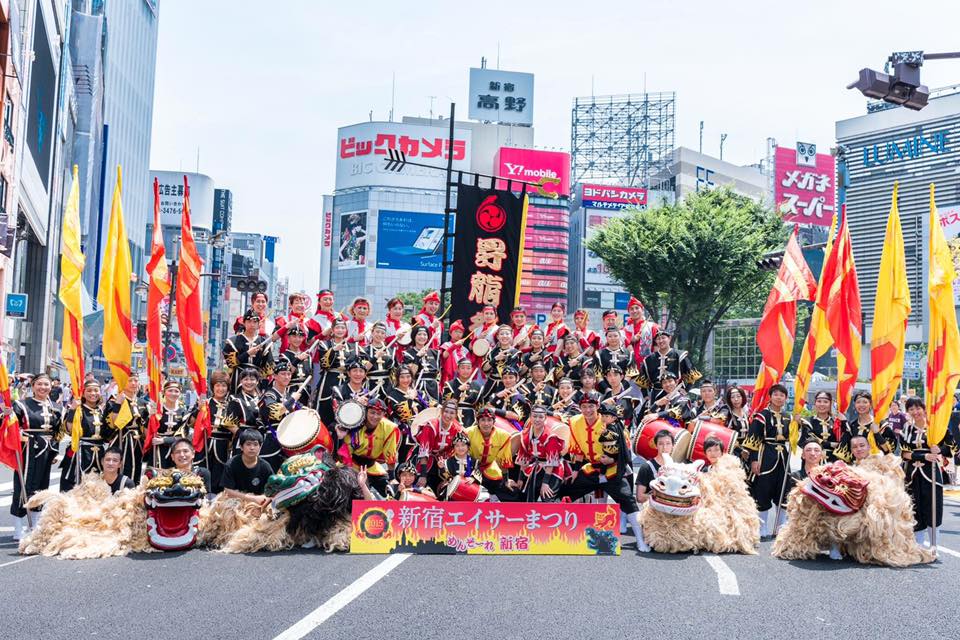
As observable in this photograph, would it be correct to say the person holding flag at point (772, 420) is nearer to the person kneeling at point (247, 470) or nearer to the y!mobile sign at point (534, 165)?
the person kneeling at point (247, 470)

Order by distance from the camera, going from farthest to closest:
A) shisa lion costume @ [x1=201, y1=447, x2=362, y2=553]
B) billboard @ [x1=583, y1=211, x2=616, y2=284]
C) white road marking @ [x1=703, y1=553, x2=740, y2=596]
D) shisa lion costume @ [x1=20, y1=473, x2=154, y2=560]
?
billboard @ [x1=583, y1=211, x2=616, y2=284] → shisa lion costume @ [x1=201, y1=447, x2=362, y2=553] → shisa lion costume @ [x1=20, y1=473, x2=154, y2=560] → white road marking @ [x1=703, y1=553, x2=740, y2=596]

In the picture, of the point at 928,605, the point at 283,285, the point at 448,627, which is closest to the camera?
the point at 448,627

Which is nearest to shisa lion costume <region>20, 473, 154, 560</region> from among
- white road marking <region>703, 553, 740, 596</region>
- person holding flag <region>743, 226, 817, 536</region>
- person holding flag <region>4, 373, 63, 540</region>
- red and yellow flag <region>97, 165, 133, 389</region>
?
person holding flag <region>4, 373, 63, 540</region>

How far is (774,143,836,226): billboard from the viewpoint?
71.2 metres

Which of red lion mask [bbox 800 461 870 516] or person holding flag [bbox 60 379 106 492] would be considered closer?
red lion mask [bbox 800 461 870 516]

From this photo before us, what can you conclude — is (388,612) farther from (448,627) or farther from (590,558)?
(590,558)

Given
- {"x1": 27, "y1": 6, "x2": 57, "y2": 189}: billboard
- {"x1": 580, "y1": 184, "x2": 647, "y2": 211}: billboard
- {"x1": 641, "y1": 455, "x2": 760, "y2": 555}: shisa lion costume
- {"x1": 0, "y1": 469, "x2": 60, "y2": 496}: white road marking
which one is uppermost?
{"x1": 580, "y1": 184, "x2": 647, "y2": 211}: billboard

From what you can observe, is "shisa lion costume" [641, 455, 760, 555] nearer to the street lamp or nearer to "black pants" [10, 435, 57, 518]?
the street lamp

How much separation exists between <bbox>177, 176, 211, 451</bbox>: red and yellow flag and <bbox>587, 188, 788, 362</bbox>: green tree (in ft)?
72.6

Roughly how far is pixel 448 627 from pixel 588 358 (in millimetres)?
7192

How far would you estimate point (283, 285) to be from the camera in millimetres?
144500

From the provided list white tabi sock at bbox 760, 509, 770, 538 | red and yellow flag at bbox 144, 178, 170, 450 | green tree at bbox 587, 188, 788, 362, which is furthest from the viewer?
green tree at bbox 587, 188, 788, 362

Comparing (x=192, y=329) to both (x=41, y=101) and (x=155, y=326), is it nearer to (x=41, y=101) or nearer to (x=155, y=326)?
(x=155, y=326)

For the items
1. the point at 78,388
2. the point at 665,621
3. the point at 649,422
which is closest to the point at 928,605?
the point at 665,621
